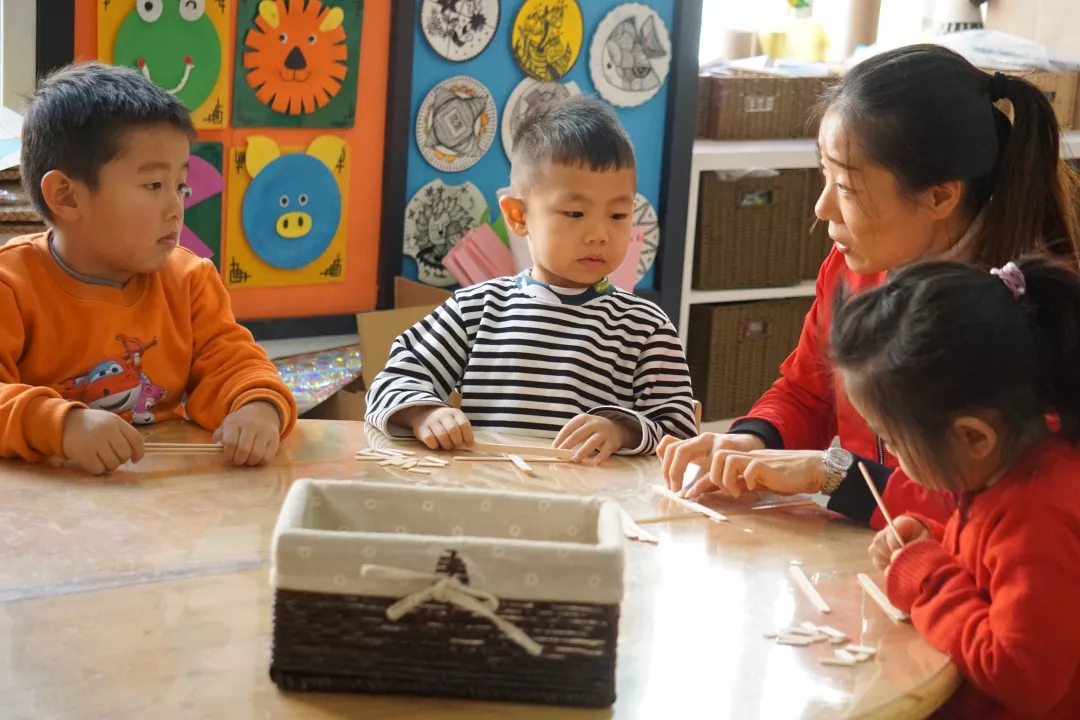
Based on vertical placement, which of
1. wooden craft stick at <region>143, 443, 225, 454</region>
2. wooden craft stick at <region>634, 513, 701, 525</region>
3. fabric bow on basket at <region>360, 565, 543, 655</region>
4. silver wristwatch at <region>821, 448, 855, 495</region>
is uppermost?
fabric bow on basket at <region>360, 565, 543, 655</region>

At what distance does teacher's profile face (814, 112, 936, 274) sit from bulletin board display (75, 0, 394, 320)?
1.58 metres

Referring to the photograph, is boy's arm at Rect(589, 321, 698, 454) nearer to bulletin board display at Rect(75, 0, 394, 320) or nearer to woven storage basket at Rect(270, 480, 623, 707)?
woven storage basket at Rect(270, 480, 623, 707)

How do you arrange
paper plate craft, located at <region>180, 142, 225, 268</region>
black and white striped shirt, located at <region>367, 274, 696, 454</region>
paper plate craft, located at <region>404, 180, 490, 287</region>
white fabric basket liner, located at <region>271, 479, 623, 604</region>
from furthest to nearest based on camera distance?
paper plate craft, located at <region>404, 180, 490, 287</region> < paper plate craft, located at <region>180, 142, 225, 268</region> < black and white striped shirt, located at <region>367, 274, 696, 454</region> < white fabric basket liner, located at <region>271, 479, 623, 604</region>

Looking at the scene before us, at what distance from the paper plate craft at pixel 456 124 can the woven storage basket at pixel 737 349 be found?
3.06 feet

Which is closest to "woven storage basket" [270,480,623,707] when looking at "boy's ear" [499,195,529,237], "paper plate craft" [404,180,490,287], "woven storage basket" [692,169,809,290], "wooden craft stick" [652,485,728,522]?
"wooden craft stick" [652,485,728,522]

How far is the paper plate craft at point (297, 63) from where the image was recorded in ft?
9.21

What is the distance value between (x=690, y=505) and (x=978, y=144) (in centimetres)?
61

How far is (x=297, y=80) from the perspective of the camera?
2883 millimetres

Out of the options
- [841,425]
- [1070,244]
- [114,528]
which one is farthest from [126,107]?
[1070,244]

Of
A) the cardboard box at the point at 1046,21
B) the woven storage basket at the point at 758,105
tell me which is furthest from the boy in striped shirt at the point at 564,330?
the cardboard box at the point at 1046,21

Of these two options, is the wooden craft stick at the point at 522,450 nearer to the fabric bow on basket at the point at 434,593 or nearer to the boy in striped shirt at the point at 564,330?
the boy in striped shirt at the point at 564,330

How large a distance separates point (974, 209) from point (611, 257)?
53 cm

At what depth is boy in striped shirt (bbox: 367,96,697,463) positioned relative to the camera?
1840 millimetres

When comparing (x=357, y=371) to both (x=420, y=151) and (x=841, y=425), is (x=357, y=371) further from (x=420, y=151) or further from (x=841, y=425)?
(x=841, y=425)
